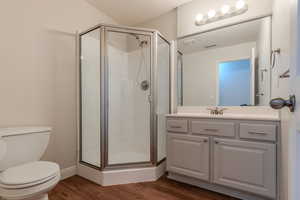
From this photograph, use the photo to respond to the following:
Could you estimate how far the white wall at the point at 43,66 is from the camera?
1.61 metres

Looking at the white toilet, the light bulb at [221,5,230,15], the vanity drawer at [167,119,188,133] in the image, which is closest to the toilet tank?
the white toilet

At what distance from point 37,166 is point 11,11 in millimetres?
1498

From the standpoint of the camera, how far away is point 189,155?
1855mm

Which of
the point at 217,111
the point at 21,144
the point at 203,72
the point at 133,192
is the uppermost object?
the point at 203,72

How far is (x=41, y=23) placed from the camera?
1873mm

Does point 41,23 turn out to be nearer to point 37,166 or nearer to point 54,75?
point 54,75

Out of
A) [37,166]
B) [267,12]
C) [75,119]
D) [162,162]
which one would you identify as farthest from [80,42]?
[267,12]

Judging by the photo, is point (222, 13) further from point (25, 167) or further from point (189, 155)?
point (25, 167)

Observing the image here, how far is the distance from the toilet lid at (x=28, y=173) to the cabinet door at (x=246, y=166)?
1.50 meters

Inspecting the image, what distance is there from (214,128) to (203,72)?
0.87 metres

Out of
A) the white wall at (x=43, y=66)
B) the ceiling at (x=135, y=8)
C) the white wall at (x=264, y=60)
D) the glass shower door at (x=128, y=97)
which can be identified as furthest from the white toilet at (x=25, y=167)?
the white wall at (x=264, y=60)

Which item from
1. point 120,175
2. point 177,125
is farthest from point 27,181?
point 177,125

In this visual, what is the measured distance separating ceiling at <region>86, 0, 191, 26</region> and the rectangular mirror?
0.55 m

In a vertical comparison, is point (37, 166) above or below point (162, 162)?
above
